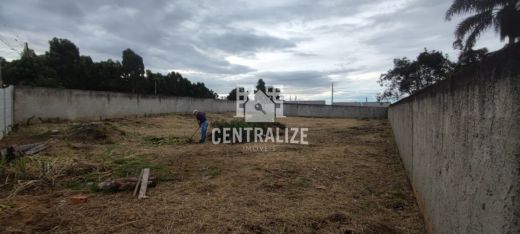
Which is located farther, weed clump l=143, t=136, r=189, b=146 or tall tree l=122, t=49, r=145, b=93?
tall tree l=122, t=49, r=145, b=93

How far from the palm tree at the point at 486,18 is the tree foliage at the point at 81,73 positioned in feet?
77.1

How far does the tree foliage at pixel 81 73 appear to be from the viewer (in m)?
17.9

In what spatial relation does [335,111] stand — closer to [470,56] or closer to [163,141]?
[470,56]

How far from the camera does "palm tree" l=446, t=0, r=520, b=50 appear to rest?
13586 millimetres

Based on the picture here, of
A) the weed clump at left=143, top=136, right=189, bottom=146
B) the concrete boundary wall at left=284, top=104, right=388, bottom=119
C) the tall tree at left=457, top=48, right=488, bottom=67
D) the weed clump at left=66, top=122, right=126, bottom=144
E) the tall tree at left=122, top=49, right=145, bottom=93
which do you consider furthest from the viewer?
the tall tree at left=122, top=49, right=145, bottom=93

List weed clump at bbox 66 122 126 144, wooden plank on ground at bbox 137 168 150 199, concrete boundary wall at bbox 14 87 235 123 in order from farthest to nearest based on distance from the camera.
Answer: concrete boundary wall at bbox 14 87 235 123 < weed clump at bbox 66 122 126 144 < wooden plank on ground at bbox 137 168 150 199

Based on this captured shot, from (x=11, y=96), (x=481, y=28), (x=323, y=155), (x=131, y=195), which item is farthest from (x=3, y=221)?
(x=481, y=28)

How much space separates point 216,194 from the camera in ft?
12.6

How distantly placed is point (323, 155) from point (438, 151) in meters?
4.25

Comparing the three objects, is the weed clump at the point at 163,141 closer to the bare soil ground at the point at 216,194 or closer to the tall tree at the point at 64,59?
the bare soil ground at the point at 216,194

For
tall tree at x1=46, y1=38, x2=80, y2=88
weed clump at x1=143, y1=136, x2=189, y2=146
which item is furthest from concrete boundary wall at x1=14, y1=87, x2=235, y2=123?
tall tree at x1=46, y1=38, x2=80, y2=88

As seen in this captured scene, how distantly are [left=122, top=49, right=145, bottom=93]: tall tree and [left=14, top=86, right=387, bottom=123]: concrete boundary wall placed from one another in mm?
7394

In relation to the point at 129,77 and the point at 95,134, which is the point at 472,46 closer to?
the point at 95,134

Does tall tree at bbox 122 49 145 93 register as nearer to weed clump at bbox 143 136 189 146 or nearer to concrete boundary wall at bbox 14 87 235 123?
concrete boundary wall at bbox 14 87 235 123
